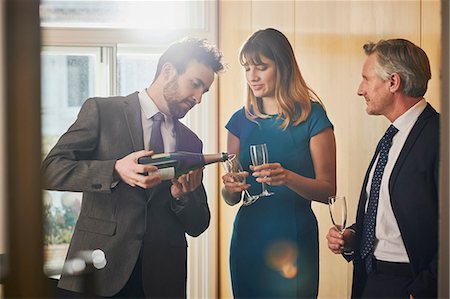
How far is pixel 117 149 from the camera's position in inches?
88.7

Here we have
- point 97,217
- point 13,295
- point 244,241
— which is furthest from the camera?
point 244,241

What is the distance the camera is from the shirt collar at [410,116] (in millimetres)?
2363

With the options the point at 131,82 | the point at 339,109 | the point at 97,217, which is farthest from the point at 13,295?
the point at 339,109

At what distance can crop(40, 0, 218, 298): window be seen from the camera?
2.19 m

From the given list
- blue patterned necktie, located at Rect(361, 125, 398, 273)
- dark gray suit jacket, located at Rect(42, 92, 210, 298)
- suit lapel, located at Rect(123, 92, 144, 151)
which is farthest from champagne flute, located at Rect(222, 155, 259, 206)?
blue patterned necktie, located at Rect(361, 125, 398, 273)

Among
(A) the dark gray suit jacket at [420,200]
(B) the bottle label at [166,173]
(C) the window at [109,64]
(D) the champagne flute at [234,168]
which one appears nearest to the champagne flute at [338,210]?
(A) the dark gray suit jacket at [420,200]

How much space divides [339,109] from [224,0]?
1.76 feet

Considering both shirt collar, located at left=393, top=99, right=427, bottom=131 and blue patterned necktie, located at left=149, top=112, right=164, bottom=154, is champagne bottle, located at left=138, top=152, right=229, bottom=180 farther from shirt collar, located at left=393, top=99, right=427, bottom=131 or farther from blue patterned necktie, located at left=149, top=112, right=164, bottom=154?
shirt collar, located at left=393, top=99, right=427, bottom=131

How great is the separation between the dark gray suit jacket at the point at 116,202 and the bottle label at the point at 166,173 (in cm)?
2

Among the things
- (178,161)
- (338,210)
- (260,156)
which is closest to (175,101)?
(178,161)

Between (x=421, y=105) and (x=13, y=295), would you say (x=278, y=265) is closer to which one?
(x=421, y=105)

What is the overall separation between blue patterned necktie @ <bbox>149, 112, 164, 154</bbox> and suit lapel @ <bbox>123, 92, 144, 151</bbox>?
4 cm

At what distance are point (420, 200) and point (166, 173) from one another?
0.84 meters

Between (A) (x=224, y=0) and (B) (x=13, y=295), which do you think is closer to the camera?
(B) (x=13, y=295)
